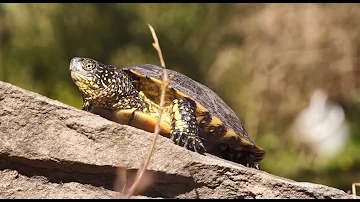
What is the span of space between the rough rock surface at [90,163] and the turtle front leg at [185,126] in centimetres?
15

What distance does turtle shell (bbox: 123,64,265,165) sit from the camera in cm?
227

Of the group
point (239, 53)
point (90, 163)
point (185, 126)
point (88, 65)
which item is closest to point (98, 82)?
point (88, 65)

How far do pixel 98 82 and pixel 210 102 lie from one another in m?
0.48

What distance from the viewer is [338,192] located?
71.5 inches

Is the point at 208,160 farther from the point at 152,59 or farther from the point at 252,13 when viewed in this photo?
the point at 252,13

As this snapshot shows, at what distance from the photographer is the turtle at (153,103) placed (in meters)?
2.19

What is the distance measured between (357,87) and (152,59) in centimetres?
269

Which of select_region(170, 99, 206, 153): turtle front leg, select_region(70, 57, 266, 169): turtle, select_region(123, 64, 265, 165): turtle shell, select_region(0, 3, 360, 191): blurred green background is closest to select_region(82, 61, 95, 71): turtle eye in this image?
select_region(70, 57, 266, 169): turtle

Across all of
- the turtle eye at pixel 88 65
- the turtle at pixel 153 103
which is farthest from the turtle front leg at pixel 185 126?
the turtle eye at pixel 88 65

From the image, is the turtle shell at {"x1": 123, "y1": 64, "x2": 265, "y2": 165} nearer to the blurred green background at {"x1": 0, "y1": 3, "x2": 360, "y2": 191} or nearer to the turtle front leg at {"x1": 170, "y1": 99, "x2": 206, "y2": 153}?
the turtle front leg at {"x1": 170, "y1": 99, "x2": 206, "y2": 153}

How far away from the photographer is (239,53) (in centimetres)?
695

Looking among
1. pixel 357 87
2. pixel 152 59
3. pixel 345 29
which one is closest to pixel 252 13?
pixel 345 29

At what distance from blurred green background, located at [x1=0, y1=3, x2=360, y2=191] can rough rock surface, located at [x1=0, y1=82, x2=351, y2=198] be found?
3.12 m

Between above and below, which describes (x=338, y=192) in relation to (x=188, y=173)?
above
